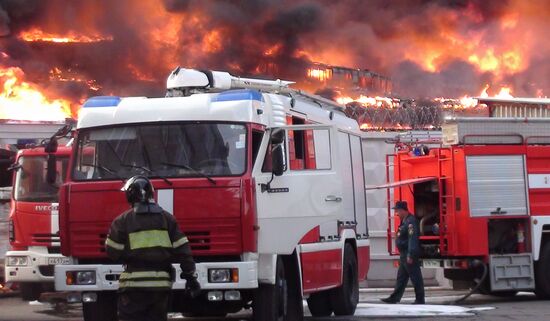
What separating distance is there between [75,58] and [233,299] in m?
17.4

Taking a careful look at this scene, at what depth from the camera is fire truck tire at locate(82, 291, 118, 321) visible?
9.69 meters

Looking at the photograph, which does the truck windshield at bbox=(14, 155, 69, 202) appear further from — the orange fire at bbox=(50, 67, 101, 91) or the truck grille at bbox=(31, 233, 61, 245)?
the orange fire at bbox=(50, 67, 101, 91)

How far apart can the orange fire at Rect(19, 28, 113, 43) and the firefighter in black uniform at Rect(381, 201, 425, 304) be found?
1366 centimetres

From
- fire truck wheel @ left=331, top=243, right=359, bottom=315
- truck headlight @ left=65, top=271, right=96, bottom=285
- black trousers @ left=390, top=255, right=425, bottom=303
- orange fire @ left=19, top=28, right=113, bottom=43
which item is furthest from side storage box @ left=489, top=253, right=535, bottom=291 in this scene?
orange fire @ left=19, top=28, right=113, bottom=43

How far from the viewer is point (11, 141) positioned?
19.9 m

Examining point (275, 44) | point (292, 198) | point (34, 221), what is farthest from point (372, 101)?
point (292, 198)

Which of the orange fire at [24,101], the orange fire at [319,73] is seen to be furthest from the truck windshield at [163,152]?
the orange fire at [319,73]

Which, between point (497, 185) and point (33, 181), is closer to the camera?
point (33, 181)

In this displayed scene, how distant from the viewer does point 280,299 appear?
9.82 m

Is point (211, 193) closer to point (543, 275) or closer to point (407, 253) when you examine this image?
point (407, 253)

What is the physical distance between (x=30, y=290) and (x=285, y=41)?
43.3 ft

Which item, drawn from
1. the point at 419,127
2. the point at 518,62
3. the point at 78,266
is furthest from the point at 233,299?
the point at 518,62

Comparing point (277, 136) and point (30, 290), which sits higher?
point (277, 136)

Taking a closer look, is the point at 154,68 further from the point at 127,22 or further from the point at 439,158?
the point at 439,158
